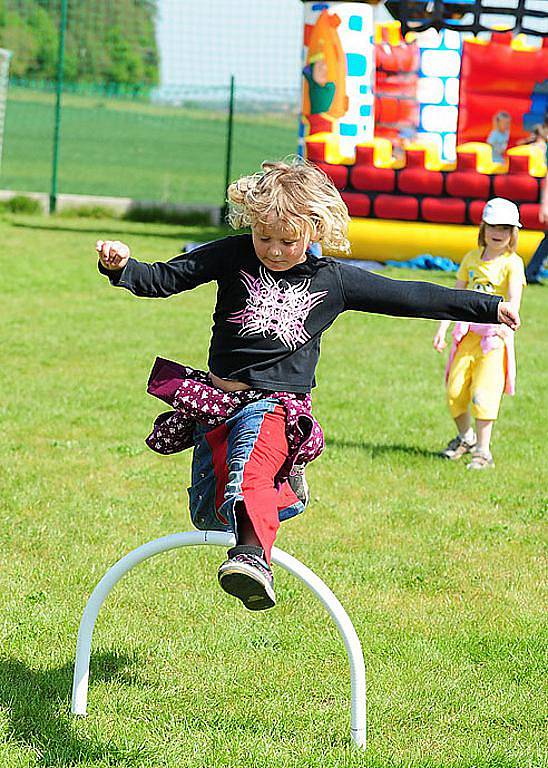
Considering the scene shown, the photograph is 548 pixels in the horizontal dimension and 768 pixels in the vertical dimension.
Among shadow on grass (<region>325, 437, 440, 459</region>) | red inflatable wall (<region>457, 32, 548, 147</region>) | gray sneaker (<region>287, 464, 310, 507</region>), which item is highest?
red inflatable wall (<region>457, 32, 548, 147</region>)

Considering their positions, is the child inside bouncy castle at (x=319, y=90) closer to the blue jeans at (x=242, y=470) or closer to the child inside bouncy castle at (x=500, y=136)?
the child inside bouncy castle at (x=500, y=136)

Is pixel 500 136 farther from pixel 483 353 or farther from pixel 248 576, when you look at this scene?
pixel 248 576

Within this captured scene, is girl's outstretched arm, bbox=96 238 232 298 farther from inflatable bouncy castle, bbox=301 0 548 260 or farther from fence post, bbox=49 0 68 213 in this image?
fence post, bbox=49 0 68 213

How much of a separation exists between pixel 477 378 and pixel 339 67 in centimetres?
964

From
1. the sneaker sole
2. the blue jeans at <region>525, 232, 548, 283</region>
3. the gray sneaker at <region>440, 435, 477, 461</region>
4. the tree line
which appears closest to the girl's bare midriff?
the sneaker sole

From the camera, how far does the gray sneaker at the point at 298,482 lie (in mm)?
3479

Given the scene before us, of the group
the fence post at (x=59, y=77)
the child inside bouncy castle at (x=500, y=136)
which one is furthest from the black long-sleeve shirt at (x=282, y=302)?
the fence post at (x=59, y=77)

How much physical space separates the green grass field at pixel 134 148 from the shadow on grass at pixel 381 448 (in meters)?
13.4

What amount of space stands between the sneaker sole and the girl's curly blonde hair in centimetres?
98

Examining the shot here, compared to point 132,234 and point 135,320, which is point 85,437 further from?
point 132,234

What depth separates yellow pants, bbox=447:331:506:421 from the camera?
22.4 ft

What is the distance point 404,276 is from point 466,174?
1.84 meters

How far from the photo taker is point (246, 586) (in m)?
2.93

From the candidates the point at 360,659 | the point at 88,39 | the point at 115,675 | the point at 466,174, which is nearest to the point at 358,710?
the point at 360,659
